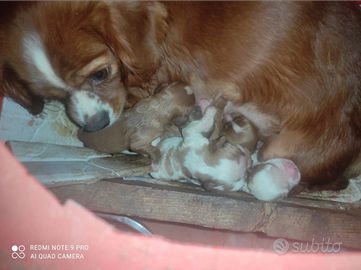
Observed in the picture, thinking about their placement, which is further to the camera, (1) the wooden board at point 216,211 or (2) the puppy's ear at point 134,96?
(2) the puppy's ear at point 134,96

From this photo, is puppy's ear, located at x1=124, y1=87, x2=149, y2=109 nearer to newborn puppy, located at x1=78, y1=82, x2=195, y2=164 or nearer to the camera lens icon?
newborn puppy, located at x1=78, y1=82, x2=195, y2=164

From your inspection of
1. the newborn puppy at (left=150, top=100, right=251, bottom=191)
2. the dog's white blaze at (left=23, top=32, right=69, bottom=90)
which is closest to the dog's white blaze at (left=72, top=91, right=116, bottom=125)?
the dog's white blaze at (left=23, top=32, right=69, bottom=90)

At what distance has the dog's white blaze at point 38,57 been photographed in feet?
4.64

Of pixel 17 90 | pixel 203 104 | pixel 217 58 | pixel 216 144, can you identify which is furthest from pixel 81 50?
pixel 216 144

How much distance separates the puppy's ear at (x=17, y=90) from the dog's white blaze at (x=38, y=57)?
221 mm

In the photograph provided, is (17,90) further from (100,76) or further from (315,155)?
(315,155)


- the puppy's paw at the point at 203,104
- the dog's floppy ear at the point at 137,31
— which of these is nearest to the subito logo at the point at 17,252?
the dog's floppy ear at the point at 137,31

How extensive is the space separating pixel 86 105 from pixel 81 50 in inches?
12.5

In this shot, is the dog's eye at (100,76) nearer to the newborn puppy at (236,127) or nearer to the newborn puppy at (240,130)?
the newborn puppy at (236,127)

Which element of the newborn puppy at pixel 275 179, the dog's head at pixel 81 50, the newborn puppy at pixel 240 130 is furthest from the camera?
the newborn puppy at pixel 240 130

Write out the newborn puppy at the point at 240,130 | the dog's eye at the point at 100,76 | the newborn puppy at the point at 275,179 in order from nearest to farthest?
1. the dog's eye at the point at 100,76
2. the newborn puppy at the point at 275,179
3. the newborn puppy at the point at 240,130

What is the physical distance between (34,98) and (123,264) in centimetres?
110

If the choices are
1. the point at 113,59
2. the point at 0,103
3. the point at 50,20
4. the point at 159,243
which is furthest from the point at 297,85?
the point at 0,103

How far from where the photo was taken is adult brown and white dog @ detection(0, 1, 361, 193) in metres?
1.46
